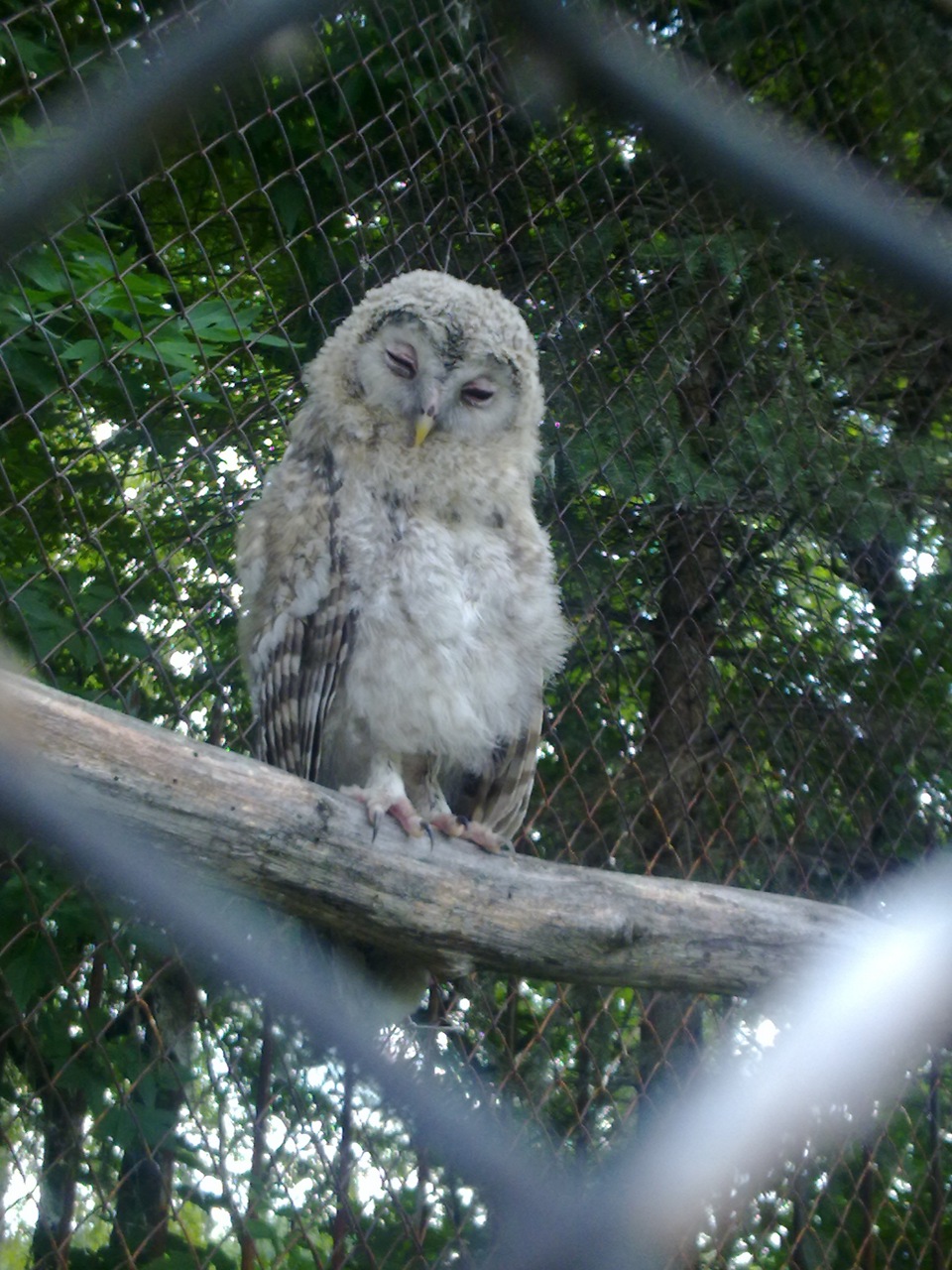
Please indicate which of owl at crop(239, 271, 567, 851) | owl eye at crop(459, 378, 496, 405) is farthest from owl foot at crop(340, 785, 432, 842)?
owl eye at crop(459, 378, 496, 405)

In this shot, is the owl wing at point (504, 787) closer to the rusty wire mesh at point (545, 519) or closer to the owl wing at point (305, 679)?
the rusty wire mesh at point (545, 519)

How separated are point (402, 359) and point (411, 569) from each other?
53 centimetres

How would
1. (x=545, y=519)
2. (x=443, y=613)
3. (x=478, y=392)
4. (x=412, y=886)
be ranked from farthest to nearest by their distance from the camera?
(x=545, y=519) < (x=478, y=392) < (x=443, y=613) < (x=412, y=886)

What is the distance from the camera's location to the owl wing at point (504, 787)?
2.63 meters

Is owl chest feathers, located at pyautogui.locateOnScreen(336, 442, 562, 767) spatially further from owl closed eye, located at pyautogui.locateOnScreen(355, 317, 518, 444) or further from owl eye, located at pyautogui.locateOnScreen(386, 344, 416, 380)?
owl eye, located at pyautogui.locateOnScreen(386, 344, 416, 380)

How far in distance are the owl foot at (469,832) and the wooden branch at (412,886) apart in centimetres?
7

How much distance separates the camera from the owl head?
2.51 m

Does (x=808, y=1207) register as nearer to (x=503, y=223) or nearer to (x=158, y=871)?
(x=158, y=871)

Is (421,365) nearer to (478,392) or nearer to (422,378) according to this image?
(422,378)

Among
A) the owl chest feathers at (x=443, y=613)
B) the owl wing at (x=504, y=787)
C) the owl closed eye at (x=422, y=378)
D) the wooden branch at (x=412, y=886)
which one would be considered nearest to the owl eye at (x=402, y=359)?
the owl closed eye at (x=422, y=378)

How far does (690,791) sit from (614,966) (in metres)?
1.58

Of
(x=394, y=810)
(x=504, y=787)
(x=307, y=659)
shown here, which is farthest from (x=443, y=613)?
(x=504, y=787)

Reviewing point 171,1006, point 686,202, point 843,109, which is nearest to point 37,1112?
point 171,1006

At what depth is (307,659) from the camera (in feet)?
7.75
